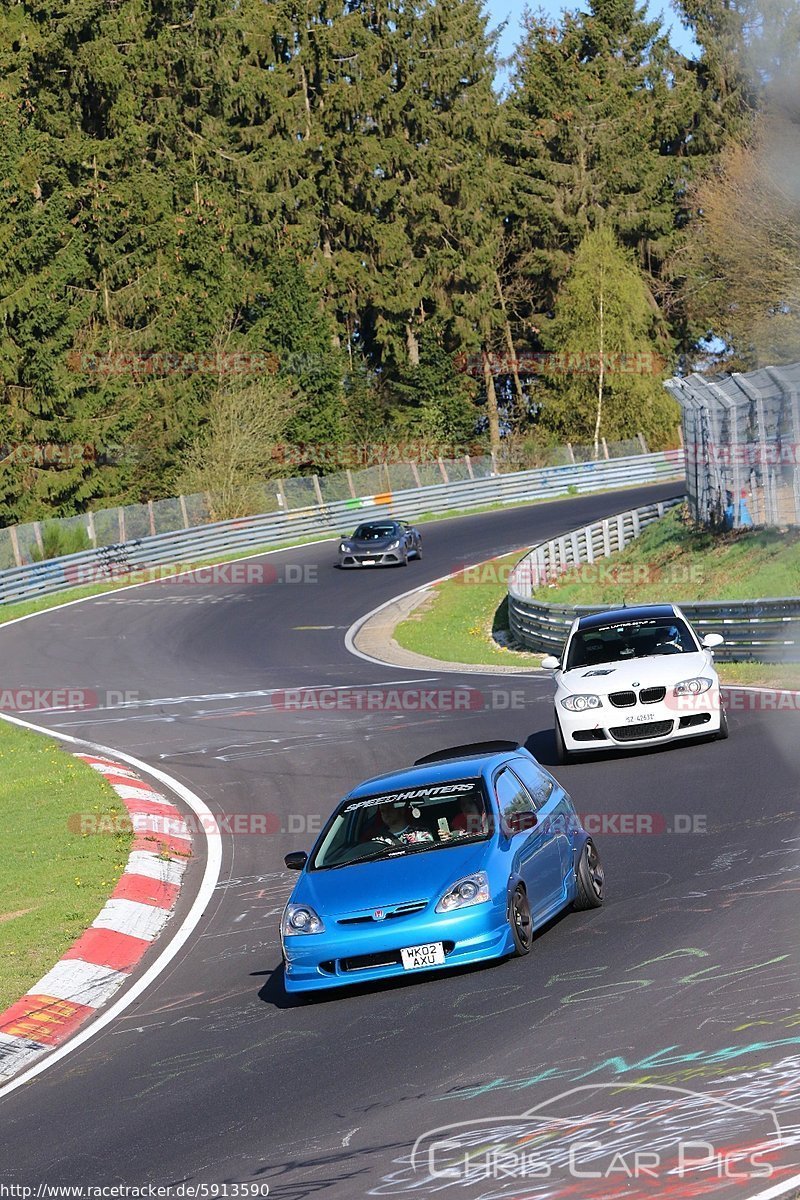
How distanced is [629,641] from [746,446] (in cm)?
1345

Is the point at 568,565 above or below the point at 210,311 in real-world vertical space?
below

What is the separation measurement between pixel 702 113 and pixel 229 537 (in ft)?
149

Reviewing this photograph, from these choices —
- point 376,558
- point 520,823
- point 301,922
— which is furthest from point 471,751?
point 376,558

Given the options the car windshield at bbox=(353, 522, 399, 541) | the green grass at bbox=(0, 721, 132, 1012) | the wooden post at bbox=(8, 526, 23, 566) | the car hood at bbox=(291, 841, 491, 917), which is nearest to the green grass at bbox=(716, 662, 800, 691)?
the green grass at bbox=(0, 721, 132, 1012)

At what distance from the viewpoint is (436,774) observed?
10750 mm

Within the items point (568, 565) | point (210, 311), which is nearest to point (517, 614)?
point (568, 565)

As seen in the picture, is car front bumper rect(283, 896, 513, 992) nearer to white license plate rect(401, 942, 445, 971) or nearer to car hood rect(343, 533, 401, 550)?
white license plate rect(401, 942, 445, 971)

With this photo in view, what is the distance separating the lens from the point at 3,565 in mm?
45656

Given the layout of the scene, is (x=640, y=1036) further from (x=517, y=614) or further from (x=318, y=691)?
(x=517, y=614)

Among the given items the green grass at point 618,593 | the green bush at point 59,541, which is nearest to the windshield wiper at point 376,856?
the green grass at point 618,593

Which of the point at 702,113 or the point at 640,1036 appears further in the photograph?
the point at 702,113

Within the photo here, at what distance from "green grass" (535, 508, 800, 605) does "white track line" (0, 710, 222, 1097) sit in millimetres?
10574

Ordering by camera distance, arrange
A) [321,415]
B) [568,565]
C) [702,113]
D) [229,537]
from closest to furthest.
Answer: [568,565], [229,537], [321,415], [702,113]

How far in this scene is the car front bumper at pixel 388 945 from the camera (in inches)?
368
